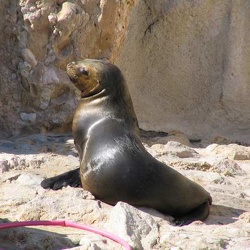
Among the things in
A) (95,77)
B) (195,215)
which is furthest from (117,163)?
(95,77)

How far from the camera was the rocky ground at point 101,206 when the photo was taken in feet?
14.2

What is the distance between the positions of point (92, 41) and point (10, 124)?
1.08 m

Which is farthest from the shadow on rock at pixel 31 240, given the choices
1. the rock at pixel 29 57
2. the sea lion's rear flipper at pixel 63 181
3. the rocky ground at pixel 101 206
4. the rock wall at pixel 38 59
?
the rock at pixel 29 57

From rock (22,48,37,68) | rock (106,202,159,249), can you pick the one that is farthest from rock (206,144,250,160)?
rock (106,202,159,249)

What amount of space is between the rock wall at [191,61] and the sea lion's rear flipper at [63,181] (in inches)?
133

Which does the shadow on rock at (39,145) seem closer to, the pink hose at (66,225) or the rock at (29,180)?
the rock at (29,180)

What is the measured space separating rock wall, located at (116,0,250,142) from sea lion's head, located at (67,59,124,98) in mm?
3197

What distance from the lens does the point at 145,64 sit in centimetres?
880

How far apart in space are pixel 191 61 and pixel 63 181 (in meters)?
3.91

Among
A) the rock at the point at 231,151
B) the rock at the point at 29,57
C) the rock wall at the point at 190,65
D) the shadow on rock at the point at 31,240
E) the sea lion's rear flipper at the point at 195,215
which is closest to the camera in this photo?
the shadow on rock at the point at 31,240

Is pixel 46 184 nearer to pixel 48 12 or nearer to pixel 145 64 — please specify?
pixel 48 12

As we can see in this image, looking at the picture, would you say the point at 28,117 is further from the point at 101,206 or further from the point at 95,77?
the point at 101,206

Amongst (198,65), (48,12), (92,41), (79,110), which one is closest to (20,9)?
(48,12)

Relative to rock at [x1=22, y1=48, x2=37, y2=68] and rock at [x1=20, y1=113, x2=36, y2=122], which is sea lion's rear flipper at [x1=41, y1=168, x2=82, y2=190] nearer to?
rock at [x1=20, y1=113, x2=36, y2=122]
